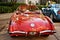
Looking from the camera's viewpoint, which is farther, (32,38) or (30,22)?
(32,38)

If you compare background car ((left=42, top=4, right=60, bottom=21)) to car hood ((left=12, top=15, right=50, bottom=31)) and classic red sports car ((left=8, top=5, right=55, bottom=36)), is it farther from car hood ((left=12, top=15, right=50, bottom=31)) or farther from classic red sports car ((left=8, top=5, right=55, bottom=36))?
car hood ((left=12, top=15, right=50, bottom=31))

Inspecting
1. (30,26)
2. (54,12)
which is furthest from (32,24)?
(54,12)

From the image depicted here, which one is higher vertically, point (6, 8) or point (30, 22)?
point (30, 22)

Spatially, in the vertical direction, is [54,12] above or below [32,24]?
below

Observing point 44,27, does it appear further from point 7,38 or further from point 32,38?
point 7,38

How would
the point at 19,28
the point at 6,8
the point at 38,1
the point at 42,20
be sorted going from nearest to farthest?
the point at 19,28, the point at 42,20, the point at 6,8, the point at 38,1

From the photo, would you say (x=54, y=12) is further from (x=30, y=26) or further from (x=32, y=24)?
(x=30, y=26)

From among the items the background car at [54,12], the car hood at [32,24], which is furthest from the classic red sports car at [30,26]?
the background car at [54,12]

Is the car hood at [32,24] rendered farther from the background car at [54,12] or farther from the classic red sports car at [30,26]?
the background car at [54,12]

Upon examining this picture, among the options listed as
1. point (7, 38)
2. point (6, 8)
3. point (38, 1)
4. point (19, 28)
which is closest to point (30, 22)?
point (19, 28)

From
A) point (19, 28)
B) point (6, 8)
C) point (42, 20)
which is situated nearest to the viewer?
point (19, 28)

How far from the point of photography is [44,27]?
8.26 m

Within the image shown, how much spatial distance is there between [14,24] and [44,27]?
1160 millimetres

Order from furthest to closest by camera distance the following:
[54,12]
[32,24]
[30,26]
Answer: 1. [54,12]
2. [32,24]
3. [30,26]
